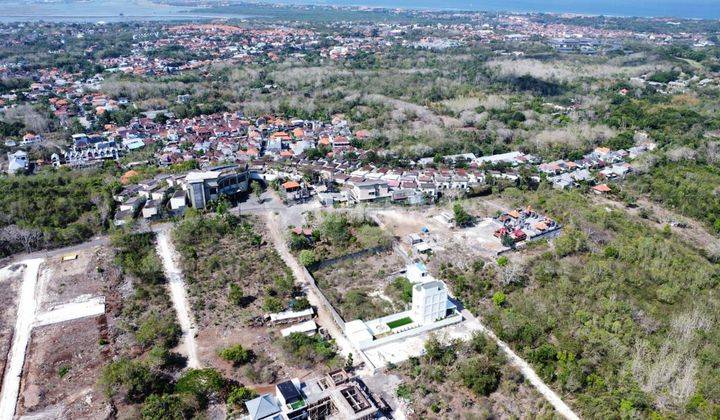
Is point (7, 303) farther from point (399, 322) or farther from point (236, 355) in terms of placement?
point (399, 322)

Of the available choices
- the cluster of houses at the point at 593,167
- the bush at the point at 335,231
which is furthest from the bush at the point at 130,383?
the cluster of houses at the point at 593,167

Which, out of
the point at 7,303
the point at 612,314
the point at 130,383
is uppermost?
the point at 130,383

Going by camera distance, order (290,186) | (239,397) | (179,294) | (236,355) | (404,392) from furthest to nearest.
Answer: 1. (290,186)
2. (179,294)
3. (236,355)
4. (404,392)
5. (239,397)

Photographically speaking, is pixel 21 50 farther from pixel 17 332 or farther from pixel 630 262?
pixel 630 262

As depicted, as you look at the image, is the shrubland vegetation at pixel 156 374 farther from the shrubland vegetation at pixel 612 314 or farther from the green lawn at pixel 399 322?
the shrubland vegetation at pixel 612 314

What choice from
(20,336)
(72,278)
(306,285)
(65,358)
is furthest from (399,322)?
(72,278)

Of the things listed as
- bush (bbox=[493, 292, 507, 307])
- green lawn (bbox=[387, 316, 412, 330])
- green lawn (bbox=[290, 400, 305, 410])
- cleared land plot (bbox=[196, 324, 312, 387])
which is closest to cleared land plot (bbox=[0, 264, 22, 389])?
cleared land plot (bbox=[196, 324, 312, 387])

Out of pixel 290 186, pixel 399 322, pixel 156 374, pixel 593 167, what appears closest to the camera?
pixel 156 374
